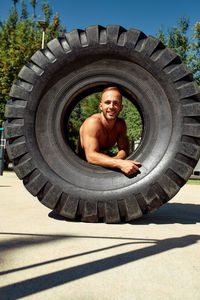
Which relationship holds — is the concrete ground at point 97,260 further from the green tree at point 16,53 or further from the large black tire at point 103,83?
the green tree at point 16,53

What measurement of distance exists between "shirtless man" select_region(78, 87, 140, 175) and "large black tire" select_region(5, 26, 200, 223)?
88 mm

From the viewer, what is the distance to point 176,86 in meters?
2.27

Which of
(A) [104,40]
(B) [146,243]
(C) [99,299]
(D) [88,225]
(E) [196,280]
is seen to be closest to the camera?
(C) [99,299]

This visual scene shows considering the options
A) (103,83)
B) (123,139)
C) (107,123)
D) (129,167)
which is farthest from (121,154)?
(103,83)

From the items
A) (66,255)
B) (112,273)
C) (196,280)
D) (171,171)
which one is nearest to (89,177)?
(171,171)

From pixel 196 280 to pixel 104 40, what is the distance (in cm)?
200

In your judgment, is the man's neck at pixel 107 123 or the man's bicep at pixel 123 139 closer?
the man's neck at pixel 107 123

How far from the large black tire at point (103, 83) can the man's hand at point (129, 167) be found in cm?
6

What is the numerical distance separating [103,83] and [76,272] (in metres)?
1.78

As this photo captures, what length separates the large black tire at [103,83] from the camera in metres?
2.20

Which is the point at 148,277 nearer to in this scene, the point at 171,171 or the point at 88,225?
the point at 88,225

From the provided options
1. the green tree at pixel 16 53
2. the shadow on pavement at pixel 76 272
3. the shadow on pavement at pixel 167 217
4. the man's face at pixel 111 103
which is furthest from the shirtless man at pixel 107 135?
the green tree at pixel 16 53

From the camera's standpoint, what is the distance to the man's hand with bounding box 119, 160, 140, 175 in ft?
7.49

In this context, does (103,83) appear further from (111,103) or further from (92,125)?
(92,125)
